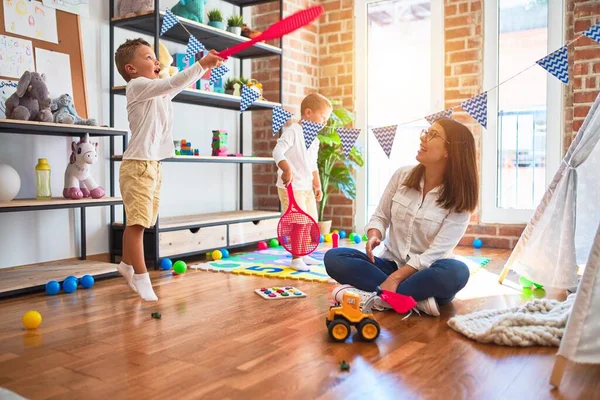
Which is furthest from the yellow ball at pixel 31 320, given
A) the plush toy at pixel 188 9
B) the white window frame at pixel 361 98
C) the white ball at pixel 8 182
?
the white window frame at pixel 361 98

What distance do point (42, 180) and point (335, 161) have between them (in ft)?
7.81

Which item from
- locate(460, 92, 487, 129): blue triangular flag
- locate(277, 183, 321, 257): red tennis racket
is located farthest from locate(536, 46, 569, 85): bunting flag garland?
locate(277, 183, 321, 257): red tennis racket

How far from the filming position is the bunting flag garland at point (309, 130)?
3344 mm

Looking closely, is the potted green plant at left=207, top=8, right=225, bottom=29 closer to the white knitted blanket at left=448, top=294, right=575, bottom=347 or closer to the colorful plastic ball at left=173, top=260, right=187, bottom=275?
the colorful plastic ball at left=173, top=260, right=187, bottom=275

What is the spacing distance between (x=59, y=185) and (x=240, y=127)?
5.22 feet

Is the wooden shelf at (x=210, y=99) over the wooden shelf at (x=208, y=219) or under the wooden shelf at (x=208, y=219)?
over

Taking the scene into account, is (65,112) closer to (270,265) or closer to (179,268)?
(179,268)

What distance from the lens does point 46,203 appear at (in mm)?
2703

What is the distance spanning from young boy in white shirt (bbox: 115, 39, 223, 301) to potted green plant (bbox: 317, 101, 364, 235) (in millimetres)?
1977

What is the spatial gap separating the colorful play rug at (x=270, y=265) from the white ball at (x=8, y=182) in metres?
1.03

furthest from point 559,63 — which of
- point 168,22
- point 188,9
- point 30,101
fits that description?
point 30,101

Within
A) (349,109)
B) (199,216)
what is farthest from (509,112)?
(199,216)

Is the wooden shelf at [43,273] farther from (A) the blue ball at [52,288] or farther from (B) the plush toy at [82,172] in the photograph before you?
(B) the plush toy at [82,172]

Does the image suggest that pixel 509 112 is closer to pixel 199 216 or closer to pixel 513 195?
pixel 513 195
